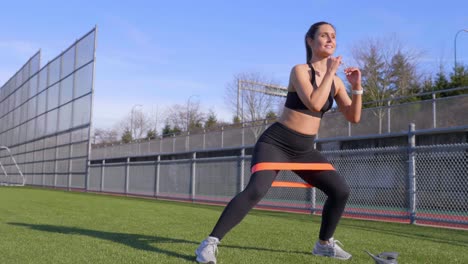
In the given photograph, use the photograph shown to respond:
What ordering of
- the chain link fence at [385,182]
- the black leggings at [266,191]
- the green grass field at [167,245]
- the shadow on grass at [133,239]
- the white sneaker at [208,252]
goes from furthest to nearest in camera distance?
the chain link fence at [385,182] → the shadow on grass at [133,239] → the green grass field at [167,245] → the black leggings at [266,191] → the white sneaker at [208,252]

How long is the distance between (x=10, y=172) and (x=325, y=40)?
39.5 meters

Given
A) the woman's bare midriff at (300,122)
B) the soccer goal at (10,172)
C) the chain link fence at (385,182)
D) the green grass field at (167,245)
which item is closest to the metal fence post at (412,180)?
the chain link fence at (385,182)

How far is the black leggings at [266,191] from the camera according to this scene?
3.49 meters

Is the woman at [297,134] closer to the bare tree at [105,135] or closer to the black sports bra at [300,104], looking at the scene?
the black sports bra at [300,104]

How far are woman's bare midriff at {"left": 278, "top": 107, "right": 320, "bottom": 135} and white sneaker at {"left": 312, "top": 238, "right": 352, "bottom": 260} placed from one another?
99 cm

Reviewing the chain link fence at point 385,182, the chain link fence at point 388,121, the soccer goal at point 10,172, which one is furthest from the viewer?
the soccer goal at point 10,172

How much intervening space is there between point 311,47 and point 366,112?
13369 mm

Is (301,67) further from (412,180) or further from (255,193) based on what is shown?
(412,180)

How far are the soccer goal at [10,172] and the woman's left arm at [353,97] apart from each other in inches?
1366

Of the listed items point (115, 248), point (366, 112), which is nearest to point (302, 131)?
point (115, 248)

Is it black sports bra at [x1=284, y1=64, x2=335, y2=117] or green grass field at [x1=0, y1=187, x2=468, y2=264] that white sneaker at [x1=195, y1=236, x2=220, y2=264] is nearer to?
green grass field at [x1=0, y1=187, x2=468, y2=264]

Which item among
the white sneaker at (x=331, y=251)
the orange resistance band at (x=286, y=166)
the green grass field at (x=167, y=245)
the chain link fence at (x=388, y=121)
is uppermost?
the chain link fence at (x=388, y=121)

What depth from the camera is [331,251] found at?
389 centimetres

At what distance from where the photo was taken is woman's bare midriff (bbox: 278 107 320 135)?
3.54 m
